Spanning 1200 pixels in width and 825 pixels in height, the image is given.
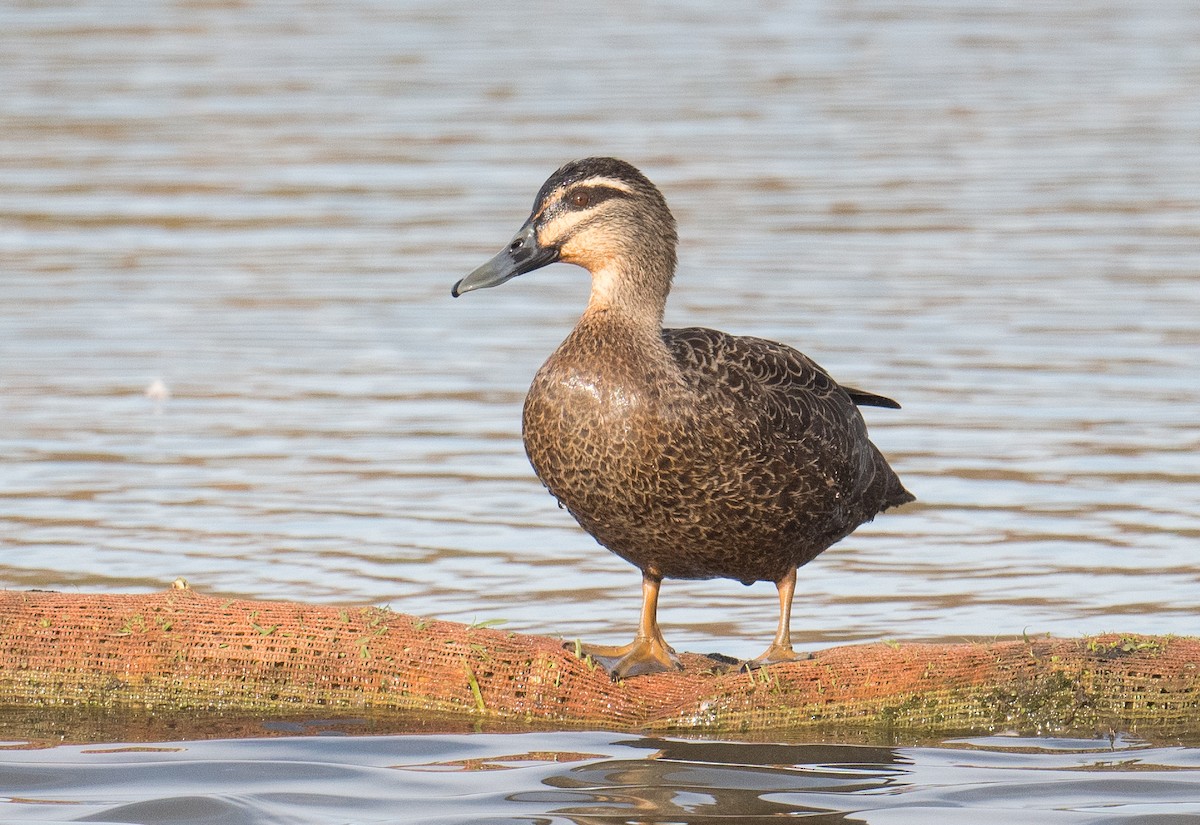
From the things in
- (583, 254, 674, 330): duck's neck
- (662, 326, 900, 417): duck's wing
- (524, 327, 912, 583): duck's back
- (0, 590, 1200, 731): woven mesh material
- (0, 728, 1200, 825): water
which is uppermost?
(583, 254, 674, 330): duck's neck

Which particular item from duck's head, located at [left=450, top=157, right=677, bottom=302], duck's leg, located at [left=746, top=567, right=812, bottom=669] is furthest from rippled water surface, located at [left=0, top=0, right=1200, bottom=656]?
duck's head, located at [left=450, top=157, right=677, bottom=302]

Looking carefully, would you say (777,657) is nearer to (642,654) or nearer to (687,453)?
(642,654)

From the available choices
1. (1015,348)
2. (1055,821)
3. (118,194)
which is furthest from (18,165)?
(1055,821)

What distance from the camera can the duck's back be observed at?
6.96 m

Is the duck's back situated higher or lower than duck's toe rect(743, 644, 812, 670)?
higher

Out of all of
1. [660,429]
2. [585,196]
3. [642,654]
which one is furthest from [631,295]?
[642,654]

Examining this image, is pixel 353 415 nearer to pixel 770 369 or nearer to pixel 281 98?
pixel 770 369

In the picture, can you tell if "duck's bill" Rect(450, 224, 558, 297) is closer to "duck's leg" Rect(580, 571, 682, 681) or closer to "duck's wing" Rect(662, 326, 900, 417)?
"duck's wing" Rect(662, 326, 900, 417)

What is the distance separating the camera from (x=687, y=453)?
6.98m

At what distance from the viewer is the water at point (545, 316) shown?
8969 millimetres

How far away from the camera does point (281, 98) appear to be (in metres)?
23.3

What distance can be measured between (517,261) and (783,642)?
1.64 meters

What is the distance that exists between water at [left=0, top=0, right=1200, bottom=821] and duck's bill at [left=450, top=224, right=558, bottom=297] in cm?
168

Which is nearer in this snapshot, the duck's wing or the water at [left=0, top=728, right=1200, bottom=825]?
the water at [left=0, top=728, right=1200, bottom=825]
